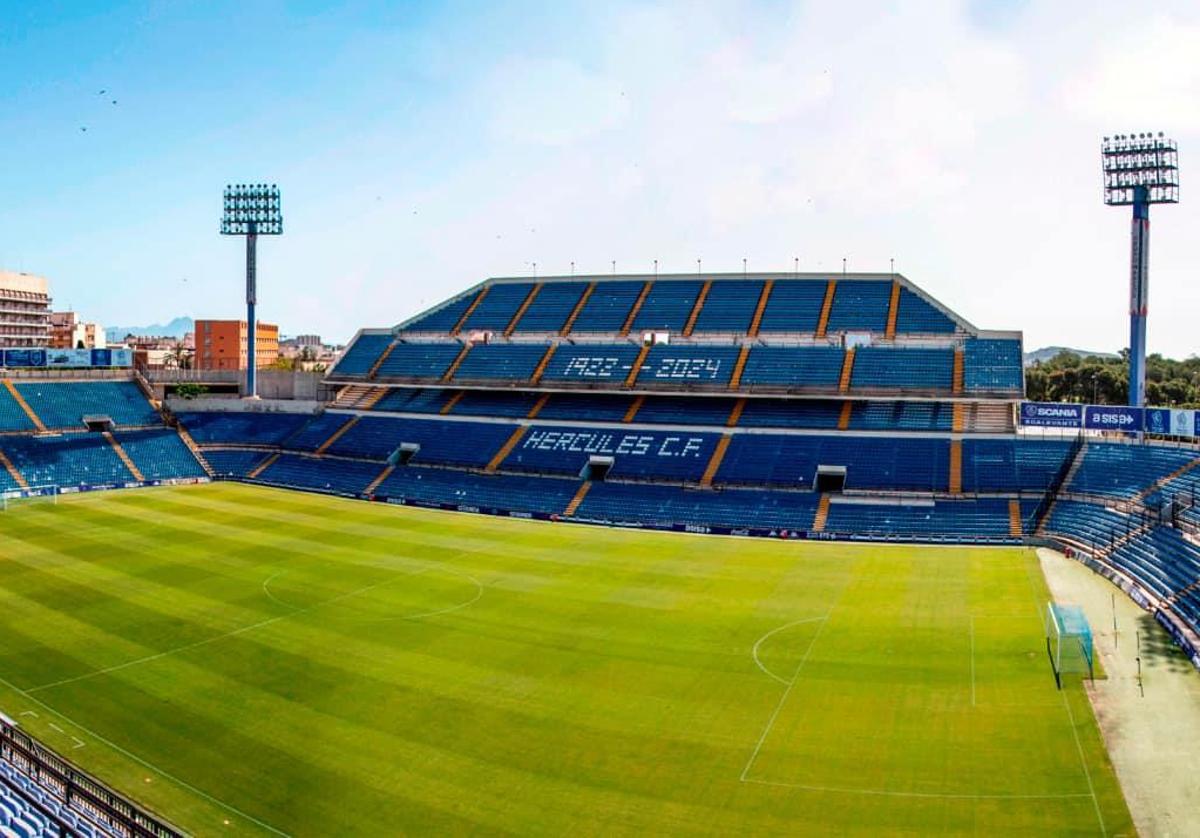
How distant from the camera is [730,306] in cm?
6038

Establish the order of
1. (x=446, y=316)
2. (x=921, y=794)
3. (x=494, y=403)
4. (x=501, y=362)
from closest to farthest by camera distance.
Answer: (x=921, y=794) < (x=494, y=403) < (x=501, y=362) < (x=446, y=316)

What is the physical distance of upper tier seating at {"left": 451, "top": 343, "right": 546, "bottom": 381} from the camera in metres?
58.1

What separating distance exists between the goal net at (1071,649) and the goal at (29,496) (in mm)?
45572

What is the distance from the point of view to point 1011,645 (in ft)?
73.6

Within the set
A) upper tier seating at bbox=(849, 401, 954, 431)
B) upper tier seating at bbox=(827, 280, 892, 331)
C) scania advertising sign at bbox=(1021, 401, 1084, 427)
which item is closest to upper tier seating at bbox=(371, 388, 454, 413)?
upper tier seating at bbox=(827, 280, 892, 331)

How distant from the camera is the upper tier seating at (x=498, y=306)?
216 feet

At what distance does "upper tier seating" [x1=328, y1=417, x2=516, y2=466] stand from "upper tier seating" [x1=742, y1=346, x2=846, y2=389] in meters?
15.7

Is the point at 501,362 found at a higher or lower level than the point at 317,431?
higher

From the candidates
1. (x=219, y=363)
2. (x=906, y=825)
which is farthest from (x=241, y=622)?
(x=219, y=363)

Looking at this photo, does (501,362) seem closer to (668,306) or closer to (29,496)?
(668,306)

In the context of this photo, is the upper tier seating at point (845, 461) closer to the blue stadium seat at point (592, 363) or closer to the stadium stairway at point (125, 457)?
the blue stadium seat at point (592, 363)

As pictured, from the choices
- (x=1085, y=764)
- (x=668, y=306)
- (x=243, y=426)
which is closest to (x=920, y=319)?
(x=668, y=306)

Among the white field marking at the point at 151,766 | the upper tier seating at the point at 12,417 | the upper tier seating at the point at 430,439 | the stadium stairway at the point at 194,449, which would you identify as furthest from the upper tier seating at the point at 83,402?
the white field marking at the point at 151,766

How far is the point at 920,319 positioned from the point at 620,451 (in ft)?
70.9
